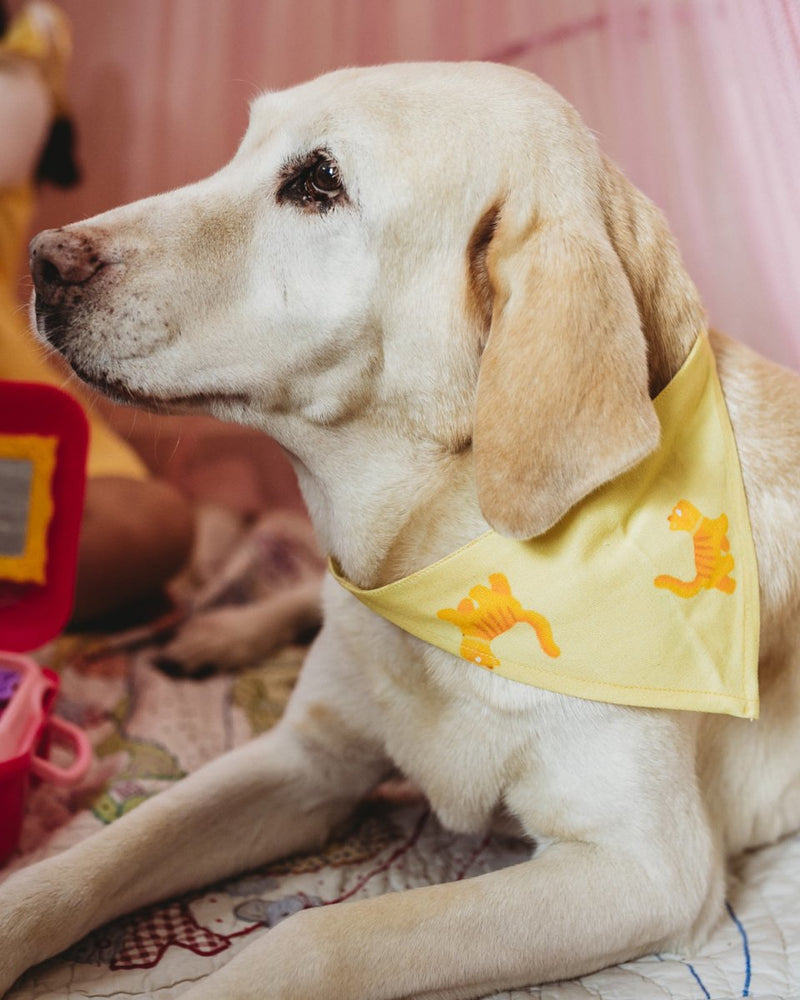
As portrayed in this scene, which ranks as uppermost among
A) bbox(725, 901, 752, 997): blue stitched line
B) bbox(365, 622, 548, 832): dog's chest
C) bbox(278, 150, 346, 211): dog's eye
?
bbox(278, 150, 346, 211): dog's eye

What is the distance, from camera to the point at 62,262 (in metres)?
1.27

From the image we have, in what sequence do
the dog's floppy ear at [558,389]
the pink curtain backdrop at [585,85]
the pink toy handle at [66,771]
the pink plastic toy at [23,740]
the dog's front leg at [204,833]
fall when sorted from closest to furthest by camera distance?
the dog's floppy ear at [558,389], the dog's front leg at [204,833], the pink plastic toy at [23,740], the pink toy handle at [66,771], the pink curtain backdrop at [585,85]

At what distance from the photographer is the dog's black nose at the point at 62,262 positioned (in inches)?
49.9

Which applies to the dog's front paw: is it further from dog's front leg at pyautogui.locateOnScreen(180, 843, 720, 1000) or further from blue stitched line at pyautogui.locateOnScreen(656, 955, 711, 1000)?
blue stitched line at pyautogui.locateOnScreen(656, 955, 711, 1000)

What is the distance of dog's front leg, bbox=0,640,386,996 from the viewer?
1.25 meters

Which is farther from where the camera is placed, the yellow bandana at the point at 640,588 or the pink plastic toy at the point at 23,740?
the pink plastic toy at the point at 23,740

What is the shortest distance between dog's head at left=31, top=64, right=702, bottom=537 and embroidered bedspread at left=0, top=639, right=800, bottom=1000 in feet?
2.33

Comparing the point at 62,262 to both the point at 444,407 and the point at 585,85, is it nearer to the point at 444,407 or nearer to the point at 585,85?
the point at 444,407

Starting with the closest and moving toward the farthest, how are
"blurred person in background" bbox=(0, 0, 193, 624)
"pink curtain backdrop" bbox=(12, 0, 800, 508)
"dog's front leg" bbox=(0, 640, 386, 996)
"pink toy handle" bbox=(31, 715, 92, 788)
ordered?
"dog's front leg" bbox=(0, 640, 386, 996), "pink toy handle" bbox=(31, 715, 92, 788), "pink curtain backdrop" bbox=(12, 0, 800, 508), "blurred person in background" bbox=(0, 0, 193, 624)

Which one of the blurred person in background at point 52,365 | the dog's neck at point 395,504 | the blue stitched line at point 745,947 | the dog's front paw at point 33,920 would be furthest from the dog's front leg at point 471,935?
the blurred person in background at point 52,365

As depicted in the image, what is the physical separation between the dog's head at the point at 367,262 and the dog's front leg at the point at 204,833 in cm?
55

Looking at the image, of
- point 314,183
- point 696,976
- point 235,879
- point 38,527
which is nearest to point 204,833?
point 235,879

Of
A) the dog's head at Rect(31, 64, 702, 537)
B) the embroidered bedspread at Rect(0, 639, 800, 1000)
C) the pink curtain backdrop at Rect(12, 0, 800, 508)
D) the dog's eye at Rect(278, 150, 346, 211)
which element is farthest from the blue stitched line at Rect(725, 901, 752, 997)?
the dog's eye at Rect(278, 150, 346, 211)

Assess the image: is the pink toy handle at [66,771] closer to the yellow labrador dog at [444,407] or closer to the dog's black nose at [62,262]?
the yellow labrador dog at [444,407]
